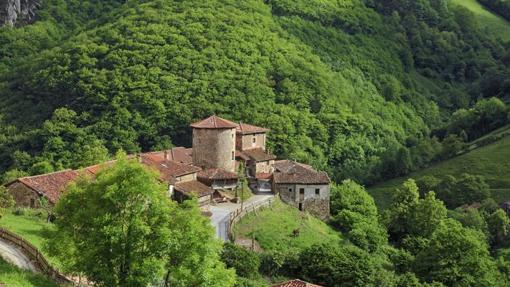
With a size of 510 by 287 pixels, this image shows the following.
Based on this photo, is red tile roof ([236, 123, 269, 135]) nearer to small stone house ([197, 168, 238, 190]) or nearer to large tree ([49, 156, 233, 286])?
small stone house ([197, 168, 238, 190])

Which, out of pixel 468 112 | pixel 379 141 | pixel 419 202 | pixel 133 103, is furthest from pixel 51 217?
pixel 468 112

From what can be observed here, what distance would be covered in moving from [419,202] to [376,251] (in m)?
13.2

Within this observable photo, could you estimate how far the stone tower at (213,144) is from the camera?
70500 millimetres

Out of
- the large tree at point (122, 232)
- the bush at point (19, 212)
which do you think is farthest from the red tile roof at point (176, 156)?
the large tree at point (122, 232)

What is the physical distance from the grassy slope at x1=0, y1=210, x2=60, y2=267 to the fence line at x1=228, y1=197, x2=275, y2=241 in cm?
1523

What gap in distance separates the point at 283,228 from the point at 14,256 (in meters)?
30.7

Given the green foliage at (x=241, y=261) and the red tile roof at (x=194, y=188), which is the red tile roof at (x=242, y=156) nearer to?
the red tile roof at (x=194, y=188)

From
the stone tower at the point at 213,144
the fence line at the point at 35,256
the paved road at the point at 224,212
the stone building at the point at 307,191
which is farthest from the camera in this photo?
the stone tower at the point at 213,144

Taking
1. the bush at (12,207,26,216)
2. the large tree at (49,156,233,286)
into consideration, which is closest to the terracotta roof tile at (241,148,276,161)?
the bush at (12,207,26,216)

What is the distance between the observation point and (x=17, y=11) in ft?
606

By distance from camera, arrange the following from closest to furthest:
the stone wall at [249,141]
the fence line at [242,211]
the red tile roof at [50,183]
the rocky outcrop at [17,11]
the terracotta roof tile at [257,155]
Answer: the red tile roof at [50,183]
the fence line at [242,211]
the terracotta roof tile at [257,155]
the stone wall at [249,141]
the rocky outcrop at [17,11]

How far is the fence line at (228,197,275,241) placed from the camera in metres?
58.6

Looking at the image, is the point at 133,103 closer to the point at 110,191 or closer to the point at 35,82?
the point at 35,82

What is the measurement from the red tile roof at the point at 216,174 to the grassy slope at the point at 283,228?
5.50 m
